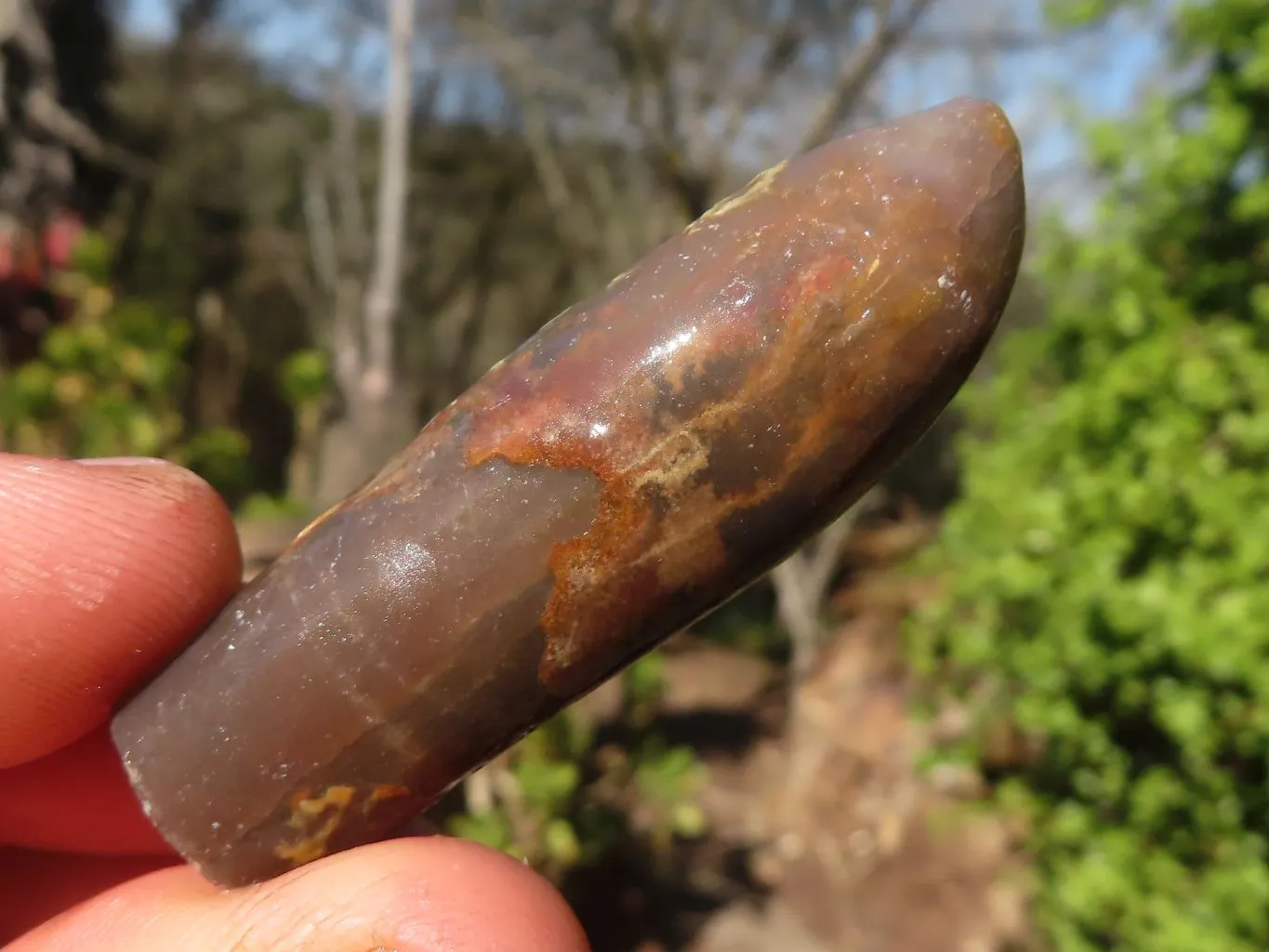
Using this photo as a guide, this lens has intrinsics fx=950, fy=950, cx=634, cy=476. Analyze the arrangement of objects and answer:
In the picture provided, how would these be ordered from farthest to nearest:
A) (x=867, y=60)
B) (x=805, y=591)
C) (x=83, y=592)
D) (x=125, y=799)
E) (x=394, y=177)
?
(x=805, y=591), (x=394, y=177), (x=867, y=60), (x=125, y=799), (x=83, y=592)

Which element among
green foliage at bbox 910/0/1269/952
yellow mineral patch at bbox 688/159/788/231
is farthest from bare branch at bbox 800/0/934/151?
yellow mineral patch at bbox 688/159/788/231

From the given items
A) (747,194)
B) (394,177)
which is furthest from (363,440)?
(747,194)

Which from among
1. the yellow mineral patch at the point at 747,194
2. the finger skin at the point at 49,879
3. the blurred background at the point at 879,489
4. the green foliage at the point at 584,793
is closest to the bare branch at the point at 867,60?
the blurred background at the point at 879,489

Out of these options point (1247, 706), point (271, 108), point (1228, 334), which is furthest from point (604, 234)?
point (1247, 706)

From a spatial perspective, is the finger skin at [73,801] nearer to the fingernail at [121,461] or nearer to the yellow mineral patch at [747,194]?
the fingernail at [121,461]

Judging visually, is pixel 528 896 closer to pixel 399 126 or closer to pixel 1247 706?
pixel 1247 706

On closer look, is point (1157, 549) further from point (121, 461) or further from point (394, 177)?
point (394, 177)

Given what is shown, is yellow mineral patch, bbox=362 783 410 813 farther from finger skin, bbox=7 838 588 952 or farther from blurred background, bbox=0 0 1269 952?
blurred background, bbox=0 0 1269 952
